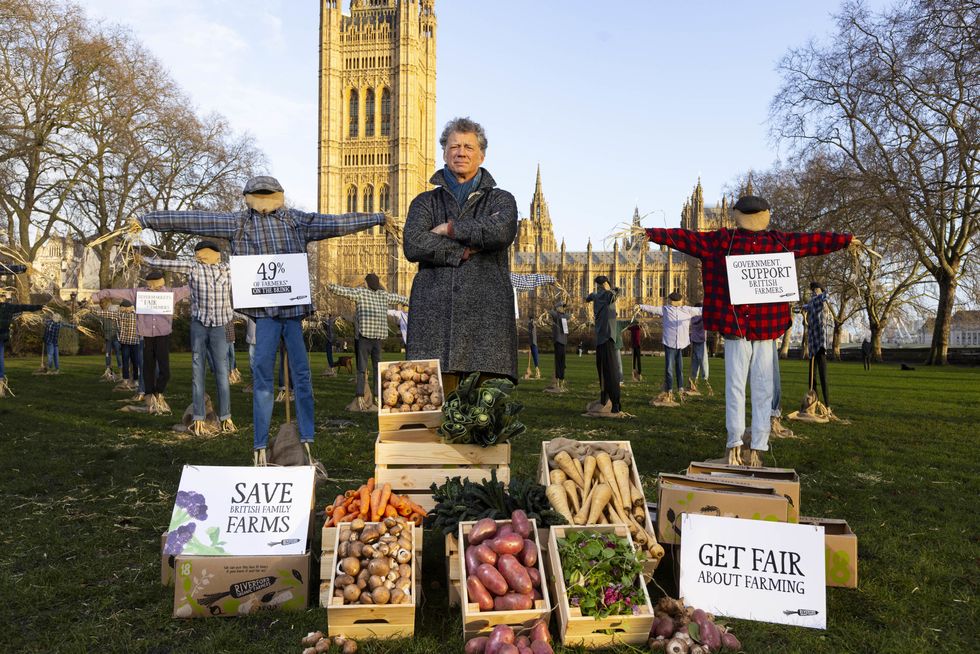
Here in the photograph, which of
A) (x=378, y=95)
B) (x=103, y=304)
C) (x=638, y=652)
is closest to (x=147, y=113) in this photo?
(x=103, y=304)

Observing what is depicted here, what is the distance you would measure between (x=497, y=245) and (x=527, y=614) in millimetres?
2106

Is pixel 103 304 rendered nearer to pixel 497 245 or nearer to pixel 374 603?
pixel 497 245

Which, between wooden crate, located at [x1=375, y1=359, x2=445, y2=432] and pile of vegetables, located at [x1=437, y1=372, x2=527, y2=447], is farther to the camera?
wooden crate, located at [x1=375, y1=359, x2=445, y2=432]

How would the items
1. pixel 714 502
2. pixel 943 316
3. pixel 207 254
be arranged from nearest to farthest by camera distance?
pixel 714 502 → pixel 207 254 → pixel 943 316

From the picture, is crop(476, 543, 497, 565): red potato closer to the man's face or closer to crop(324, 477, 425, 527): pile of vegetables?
crop(324, 477, 425, 527): pile of vegetables

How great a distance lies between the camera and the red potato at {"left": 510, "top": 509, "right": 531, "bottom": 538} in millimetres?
3010

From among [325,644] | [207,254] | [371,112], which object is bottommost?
[325,644]

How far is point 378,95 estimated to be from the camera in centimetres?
9381

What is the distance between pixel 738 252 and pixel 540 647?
13.6 feet

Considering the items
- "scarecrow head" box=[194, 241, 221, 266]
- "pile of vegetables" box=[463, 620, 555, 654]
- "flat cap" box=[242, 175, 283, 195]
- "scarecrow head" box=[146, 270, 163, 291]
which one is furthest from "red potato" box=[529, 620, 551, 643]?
"scarecrow head" box=[146, 270, 163, 291]

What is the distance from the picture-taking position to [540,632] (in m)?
2.59

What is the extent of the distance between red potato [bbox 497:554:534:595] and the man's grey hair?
253 centimetres

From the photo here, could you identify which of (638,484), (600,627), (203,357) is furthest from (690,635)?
(203,357)

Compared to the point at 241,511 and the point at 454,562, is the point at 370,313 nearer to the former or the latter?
the point at 241,511
